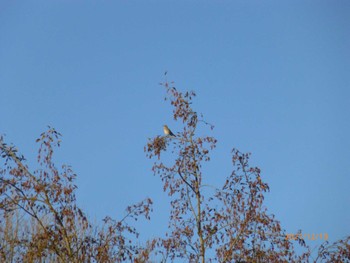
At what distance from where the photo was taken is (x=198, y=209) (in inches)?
411

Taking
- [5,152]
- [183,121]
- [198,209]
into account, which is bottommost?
[198,209]

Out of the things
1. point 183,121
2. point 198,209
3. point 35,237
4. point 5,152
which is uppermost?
point 183,121

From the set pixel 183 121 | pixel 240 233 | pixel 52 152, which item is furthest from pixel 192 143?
pixel 52 152

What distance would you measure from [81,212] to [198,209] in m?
2.39

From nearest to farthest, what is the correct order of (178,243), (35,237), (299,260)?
(35,237) → (178,243) → (299,260)

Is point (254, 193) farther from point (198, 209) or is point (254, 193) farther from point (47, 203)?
point (47, 203)

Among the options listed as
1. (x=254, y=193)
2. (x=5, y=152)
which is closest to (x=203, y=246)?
(x=254, y=193)

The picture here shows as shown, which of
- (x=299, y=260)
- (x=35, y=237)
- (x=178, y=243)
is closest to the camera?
(x=35, y=237)

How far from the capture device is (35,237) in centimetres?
1000

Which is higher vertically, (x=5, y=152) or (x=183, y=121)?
(x=183, y=121)

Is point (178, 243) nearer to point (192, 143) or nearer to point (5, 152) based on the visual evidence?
point (192, 143)

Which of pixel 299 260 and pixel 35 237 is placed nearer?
pixel 35 237

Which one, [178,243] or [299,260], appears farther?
[299,260]

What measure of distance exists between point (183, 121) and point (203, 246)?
271 centimetres
